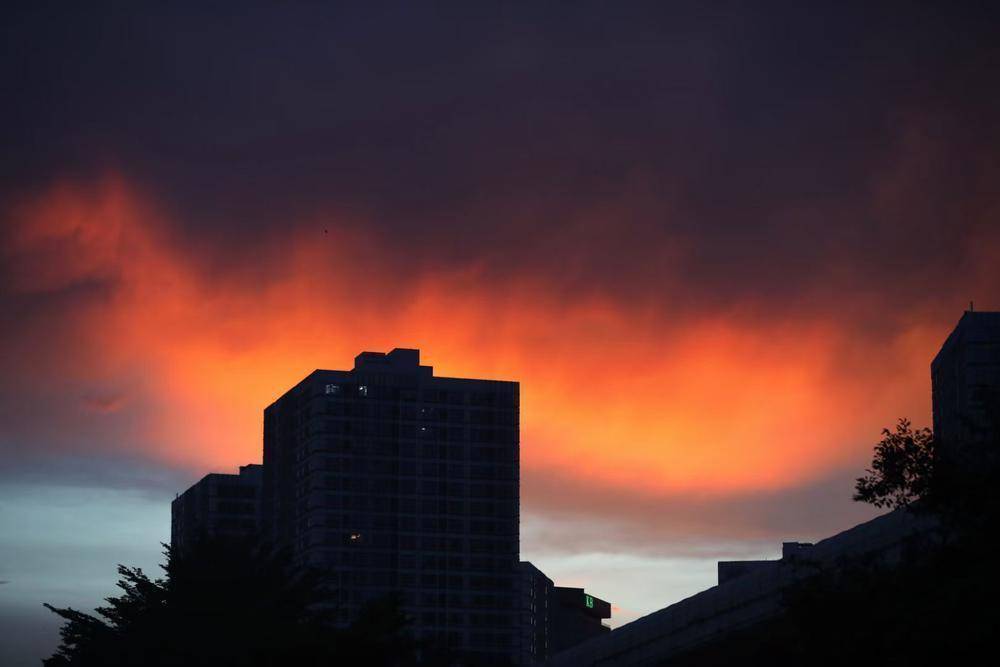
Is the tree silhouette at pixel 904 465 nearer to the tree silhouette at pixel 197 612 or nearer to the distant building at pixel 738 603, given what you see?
the distant building at pixel 738 603

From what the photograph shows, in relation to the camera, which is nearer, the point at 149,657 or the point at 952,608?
the point at 952,608

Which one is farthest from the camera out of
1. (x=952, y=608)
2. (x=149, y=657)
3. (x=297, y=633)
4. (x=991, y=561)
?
(x=149, y=657)

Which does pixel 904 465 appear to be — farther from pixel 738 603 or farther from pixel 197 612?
pixel 197 612

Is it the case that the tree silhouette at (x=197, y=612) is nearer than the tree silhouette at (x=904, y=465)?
No

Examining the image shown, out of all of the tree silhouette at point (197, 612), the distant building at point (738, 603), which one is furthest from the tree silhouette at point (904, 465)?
the tree silhouette at point (197, 612)

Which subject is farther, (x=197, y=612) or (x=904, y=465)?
(x=197, y=612)

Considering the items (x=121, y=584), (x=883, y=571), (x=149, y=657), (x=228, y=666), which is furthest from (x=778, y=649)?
(x=121, y=584)

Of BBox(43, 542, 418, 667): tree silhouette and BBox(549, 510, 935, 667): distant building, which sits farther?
BBox(43, 542, 418, 667): tree silhouette

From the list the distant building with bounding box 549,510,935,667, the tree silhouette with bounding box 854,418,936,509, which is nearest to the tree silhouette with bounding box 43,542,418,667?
the distant building with bounding box 549,510,935,667

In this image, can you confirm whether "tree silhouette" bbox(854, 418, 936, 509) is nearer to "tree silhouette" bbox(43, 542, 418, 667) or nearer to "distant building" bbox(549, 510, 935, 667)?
"distant building" bbox(549, 510, 935, 667)

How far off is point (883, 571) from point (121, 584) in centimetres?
6712

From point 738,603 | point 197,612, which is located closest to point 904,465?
point 738,603

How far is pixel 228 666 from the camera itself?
8144cm

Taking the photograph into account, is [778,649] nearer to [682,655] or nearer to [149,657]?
[682,655]
